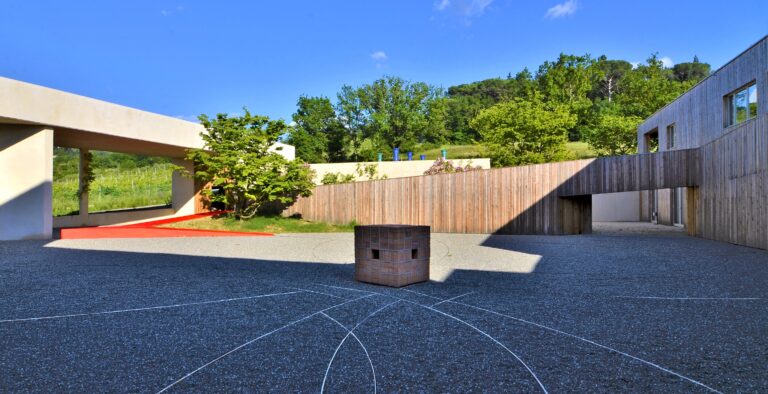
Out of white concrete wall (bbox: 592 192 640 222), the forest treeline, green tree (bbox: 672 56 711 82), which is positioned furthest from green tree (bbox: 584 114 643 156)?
green tree (bbox: 672 56 711 82)

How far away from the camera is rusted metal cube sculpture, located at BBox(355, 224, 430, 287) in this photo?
591cm

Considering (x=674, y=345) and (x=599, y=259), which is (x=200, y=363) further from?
(x=599, y=259)

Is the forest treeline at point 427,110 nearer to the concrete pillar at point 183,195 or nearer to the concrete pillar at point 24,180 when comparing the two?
the concrete pillar at point 183,195

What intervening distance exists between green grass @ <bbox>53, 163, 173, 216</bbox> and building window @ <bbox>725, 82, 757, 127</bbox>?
68.8 ft

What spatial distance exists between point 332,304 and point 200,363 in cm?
197

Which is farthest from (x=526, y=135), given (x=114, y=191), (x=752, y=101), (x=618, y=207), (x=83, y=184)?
(x=114, y=191)

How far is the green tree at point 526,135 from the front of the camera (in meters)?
28.9

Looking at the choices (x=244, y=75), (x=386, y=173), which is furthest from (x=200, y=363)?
(x=244, y=75)

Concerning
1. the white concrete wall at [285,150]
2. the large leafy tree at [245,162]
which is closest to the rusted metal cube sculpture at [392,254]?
the large leafy tree at [245,162]

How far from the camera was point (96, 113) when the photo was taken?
42.8 ft

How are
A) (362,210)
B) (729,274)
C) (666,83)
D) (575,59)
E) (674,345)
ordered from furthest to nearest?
(575,59) < (666,83) < (362,210) < (729,274) < (674,345)

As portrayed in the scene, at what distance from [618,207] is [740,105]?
35.9 ft

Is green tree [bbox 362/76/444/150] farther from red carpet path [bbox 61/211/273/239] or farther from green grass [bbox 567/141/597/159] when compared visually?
red carpet path [bbox 61/211/273/239]

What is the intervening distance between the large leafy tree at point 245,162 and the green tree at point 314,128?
2665cm
